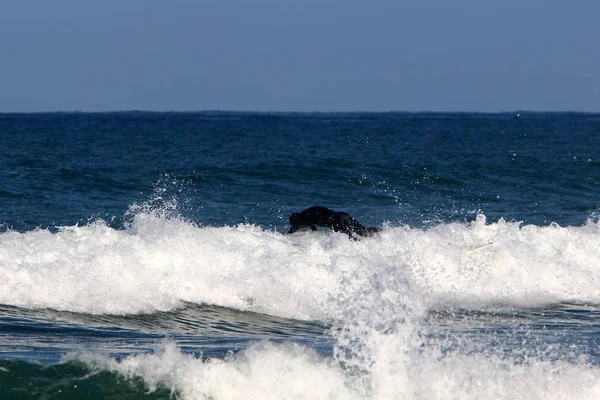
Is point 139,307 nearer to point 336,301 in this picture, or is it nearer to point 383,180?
point 336,301

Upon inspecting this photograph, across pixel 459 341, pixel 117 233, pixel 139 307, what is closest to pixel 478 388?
pixel 459 341

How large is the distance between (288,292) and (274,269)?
0.71 m

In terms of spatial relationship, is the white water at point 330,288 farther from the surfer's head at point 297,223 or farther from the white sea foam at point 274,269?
the surfer's head at point 297,223

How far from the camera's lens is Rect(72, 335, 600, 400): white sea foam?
6773 mm

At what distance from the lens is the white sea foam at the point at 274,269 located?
10.2m

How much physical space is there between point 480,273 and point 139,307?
475cm

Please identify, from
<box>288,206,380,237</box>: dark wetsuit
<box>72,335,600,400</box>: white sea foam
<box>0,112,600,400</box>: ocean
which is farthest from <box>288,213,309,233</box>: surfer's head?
<box>72,335,600,400</box>: white sea foam

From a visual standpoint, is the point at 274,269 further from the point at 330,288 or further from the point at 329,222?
the point at 329,222

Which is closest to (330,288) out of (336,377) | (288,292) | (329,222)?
(288,292)

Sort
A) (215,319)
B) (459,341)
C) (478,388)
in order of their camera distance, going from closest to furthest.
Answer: (478,388) → (459,341) → (215,319)

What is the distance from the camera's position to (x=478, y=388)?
6.85 meters

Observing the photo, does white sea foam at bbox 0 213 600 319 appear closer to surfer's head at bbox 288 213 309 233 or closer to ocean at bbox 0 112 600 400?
ocean at bbox 0 112 600 400

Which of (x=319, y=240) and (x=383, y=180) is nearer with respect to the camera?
(x=319, y=240)

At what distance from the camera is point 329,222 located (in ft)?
45.6
